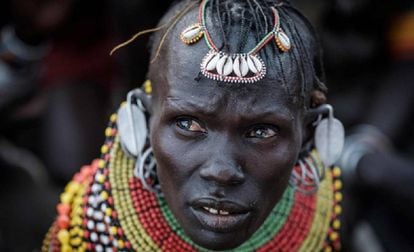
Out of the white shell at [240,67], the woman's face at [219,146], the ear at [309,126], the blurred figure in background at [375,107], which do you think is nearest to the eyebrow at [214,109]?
the woman's face at [219,146]

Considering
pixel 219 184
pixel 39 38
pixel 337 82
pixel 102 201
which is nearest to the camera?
pixel 219 184

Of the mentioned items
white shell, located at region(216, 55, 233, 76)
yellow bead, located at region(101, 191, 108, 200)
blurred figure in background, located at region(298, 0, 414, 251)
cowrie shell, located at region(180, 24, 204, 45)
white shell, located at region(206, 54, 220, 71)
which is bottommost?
blurred figure in background, located at region(298, 0, 414, 251)

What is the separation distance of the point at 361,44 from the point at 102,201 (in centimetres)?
267

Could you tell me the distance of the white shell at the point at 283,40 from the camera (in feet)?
8.62

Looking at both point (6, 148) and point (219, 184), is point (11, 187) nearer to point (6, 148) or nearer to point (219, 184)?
point (6, 148)

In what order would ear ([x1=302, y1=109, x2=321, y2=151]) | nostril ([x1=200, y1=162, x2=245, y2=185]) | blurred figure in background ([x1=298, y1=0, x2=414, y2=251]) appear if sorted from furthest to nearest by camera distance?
blurred figure in background ([x1=298, y1=0, x2=414, y2=251]) < ear ([x1=302, y1=109, x2=321, y2=151]) < nostril ([x1=200, y1=162, x2=245, y2=185])

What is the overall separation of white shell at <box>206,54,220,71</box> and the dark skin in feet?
0.16

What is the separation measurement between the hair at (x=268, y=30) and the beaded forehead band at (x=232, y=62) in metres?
0.02

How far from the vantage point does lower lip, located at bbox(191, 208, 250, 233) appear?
8.64 feet

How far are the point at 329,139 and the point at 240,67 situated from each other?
0.58 meters

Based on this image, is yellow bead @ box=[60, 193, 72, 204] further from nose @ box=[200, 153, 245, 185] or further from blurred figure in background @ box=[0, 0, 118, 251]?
blurred figure in background @ box=[0, 0, 118, 251]

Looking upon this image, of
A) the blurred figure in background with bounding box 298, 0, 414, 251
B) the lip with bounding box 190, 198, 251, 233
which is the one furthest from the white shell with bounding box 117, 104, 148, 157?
the blurred figure in background with bounding box 298, 0, 414, 251

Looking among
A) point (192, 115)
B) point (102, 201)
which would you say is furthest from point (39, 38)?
point (192, 115)

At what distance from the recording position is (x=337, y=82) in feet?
17.4
